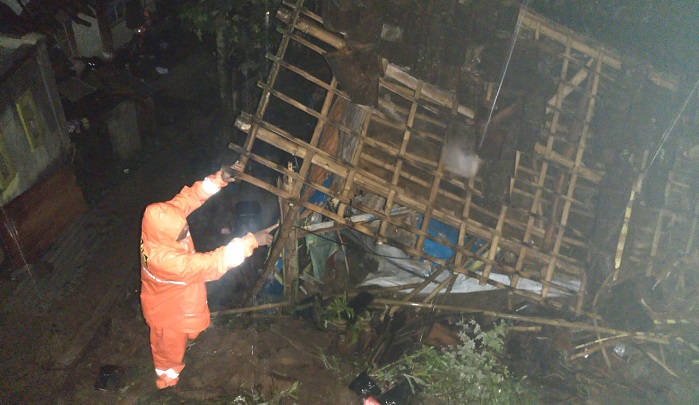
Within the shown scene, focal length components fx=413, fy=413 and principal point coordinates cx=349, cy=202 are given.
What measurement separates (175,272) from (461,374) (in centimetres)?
339

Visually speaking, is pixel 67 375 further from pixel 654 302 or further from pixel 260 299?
pixel 654 302

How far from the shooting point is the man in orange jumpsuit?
360 centimetres

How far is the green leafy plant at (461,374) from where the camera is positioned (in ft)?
15.5

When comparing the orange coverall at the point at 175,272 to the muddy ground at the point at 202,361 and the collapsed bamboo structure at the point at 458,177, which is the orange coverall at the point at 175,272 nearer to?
the muddy ground at the point at 202,361

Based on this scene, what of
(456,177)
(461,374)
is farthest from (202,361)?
(456,177)

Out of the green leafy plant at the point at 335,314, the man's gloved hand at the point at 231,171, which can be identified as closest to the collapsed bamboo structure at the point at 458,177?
the man's gloved hand at the point at 231,171

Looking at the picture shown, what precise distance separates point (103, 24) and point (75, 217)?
553 centimetres

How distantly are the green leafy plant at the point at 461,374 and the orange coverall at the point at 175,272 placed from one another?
223cm

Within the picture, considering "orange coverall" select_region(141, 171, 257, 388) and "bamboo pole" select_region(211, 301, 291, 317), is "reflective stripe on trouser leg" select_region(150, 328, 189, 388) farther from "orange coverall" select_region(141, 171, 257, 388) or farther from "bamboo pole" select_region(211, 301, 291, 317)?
"bamboo pole" select_region(211, 301, 291, 317)

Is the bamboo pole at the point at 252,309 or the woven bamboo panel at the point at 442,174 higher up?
the woven bamboo panel at the point at 442,174

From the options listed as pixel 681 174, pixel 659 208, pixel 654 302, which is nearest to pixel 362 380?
pixel 654 302

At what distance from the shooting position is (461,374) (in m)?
4.84

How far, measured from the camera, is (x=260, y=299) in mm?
5836

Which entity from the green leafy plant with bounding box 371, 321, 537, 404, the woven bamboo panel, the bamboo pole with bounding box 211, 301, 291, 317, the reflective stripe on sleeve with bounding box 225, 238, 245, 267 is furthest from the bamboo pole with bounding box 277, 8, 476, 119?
the bamboo pole with bounding box 211, 301, 291, 317
